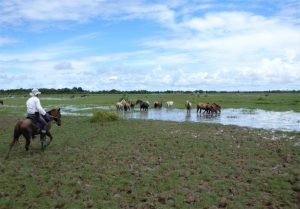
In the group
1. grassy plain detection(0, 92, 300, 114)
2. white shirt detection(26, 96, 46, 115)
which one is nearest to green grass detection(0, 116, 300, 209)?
white shirt detection(26, 96, 46, 115)

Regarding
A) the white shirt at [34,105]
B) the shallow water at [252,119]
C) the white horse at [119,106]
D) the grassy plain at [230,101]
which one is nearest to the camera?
the white shirt at [34,105]

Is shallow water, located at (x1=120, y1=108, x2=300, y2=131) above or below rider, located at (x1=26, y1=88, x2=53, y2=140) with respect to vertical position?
below

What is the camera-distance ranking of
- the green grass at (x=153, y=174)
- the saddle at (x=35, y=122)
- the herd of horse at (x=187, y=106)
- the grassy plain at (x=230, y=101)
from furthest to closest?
the grassy plain at (x=230, y=101) < the herd of horse at (x=187, y=106) < the saddle at (x=35, y=122) < the green grass at (x=153, y=174)

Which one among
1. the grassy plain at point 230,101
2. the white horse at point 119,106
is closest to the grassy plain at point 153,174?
the white horse at point 119,106

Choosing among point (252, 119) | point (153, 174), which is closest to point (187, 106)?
point (252, 119)

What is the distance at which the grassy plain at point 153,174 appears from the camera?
9.27 m

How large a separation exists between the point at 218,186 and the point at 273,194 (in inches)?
58.5

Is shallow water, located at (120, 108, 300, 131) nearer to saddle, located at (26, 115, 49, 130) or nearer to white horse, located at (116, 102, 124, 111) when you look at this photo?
white horse, located at (116, 102, 124, 111)

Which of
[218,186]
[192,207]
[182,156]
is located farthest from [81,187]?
[182,156]

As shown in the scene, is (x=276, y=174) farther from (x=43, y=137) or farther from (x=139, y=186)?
(x=43, y=137)

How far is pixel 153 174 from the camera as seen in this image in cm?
1132

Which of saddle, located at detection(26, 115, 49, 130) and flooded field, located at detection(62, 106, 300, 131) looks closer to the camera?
saddle, located at detection(26, 115, 49, 130)

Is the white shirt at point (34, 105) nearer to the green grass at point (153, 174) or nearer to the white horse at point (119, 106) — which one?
the green grass at point (153, 174)

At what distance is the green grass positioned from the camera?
365 inches
